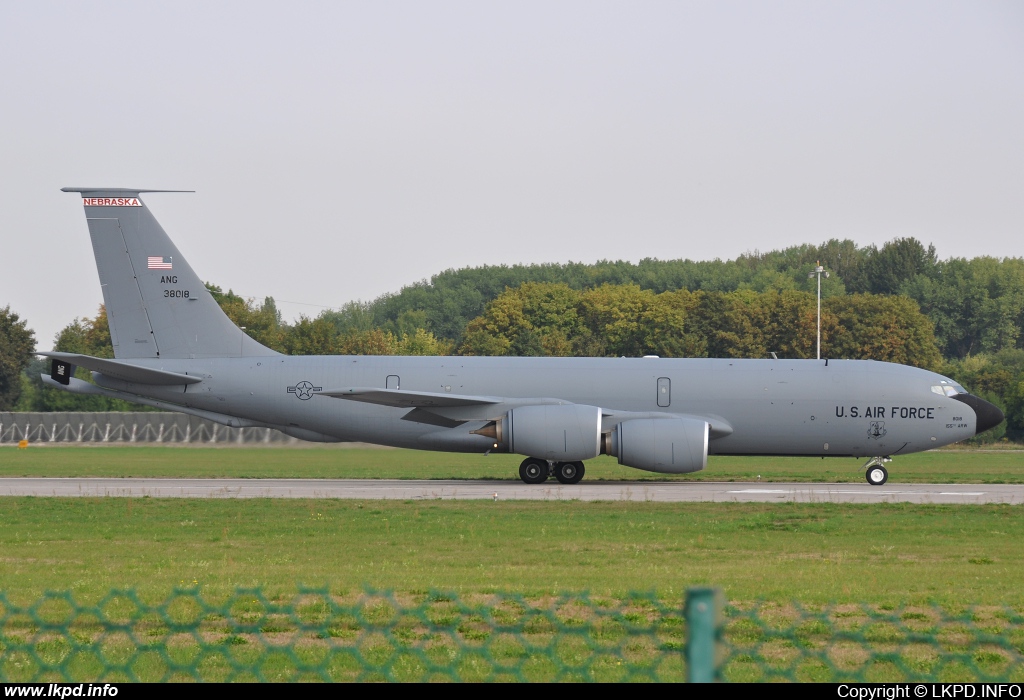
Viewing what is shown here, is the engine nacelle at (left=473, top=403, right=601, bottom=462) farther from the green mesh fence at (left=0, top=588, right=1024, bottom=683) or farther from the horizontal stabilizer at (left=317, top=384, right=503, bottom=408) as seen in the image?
the green mesh fence at (left=0, top=588, right=1024, bottom=683)

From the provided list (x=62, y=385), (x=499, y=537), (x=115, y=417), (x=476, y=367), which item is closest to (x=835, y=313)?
(x=115, y=417)

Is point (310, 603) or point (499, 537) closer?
point (310, 603)

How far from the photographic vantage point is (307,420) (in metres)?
30.3

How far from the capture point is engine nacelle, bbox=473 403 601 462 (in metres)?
27.7

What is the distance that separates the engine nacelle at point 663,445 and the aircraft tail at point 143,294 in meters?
10.9

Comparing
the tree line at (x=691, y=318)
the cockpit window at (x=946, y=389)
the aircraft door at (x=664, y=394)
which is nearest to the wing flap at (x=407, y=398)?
the aircraft door at (x=664, y=394)

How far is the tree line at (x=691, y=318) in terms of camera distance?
72.6 metres

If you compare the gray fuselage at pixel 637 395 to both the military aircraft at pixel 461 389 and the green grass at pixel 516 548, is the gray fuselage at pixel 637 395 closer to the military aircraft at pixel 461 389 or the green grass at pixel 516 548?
the military aircraft at pixel 461 389

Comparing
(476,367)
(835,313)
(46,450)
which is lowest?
(46,450)

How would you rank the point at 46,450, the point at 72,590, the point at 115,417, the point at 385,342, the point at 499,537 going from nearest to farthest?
the point at 72,590
the point at 499,537
the point at 46,450
the point at 115,417
the point at 385,342

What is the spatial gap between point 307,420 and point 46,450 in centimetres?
2634

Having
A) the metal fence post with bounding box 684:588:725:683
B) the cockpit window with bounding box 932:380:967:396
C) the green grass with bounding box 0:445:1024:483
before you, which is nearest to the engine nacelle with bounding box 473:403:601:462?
the green grass with bounding box 0:445:1024:483

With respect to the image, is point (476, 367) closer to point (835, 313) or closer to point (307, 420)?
point (307, 420)

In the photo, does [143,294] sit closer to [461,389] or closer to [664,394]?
[461,389]
